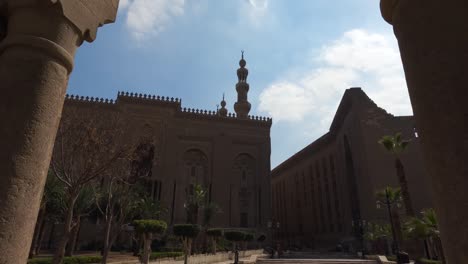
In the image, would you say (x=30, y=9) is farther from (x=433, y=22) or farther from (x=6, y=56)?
(x=433, y=22)

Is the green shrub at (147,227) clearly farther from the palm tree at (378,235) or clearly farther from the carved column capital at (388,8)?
the palm tree at (378,235)

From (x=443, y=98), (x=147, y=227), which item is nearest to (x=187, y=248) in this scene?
(x=147, y=227)

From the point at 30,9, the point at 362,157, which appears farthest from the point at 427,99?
the point at 362,157

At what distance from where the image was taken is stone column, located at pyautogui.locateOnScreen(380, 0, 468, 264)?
1507 millimetres

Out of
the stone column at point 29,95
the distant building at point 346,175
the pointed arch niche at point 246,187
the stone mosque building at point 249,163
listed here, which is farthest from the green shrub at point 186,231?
the pointed arch niche at point 246,187

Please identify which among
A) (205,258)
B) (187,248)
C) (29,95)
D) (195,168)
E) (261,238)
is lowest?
(205,258)

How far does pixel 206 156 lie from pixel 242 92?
1253cm

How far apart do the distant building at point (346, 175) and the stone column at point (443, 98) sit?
752 inches

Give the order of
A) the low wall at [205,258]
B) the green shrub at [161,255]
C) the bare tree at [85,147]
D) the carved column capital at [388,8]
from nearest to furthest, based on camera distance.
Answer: the carved column capital at [388,8] < the bare tree at [85,147] < the low wall at [205,258] < the green shrub at [161,255]

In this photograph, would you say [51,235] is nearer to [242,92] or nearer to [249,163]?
[249,163]

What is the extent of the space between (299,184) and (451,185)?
46.9 meters

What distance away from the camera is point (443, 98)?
1651mm

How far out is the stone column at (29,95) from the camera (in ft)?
5.94

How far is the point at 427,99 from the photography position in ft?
5.74
